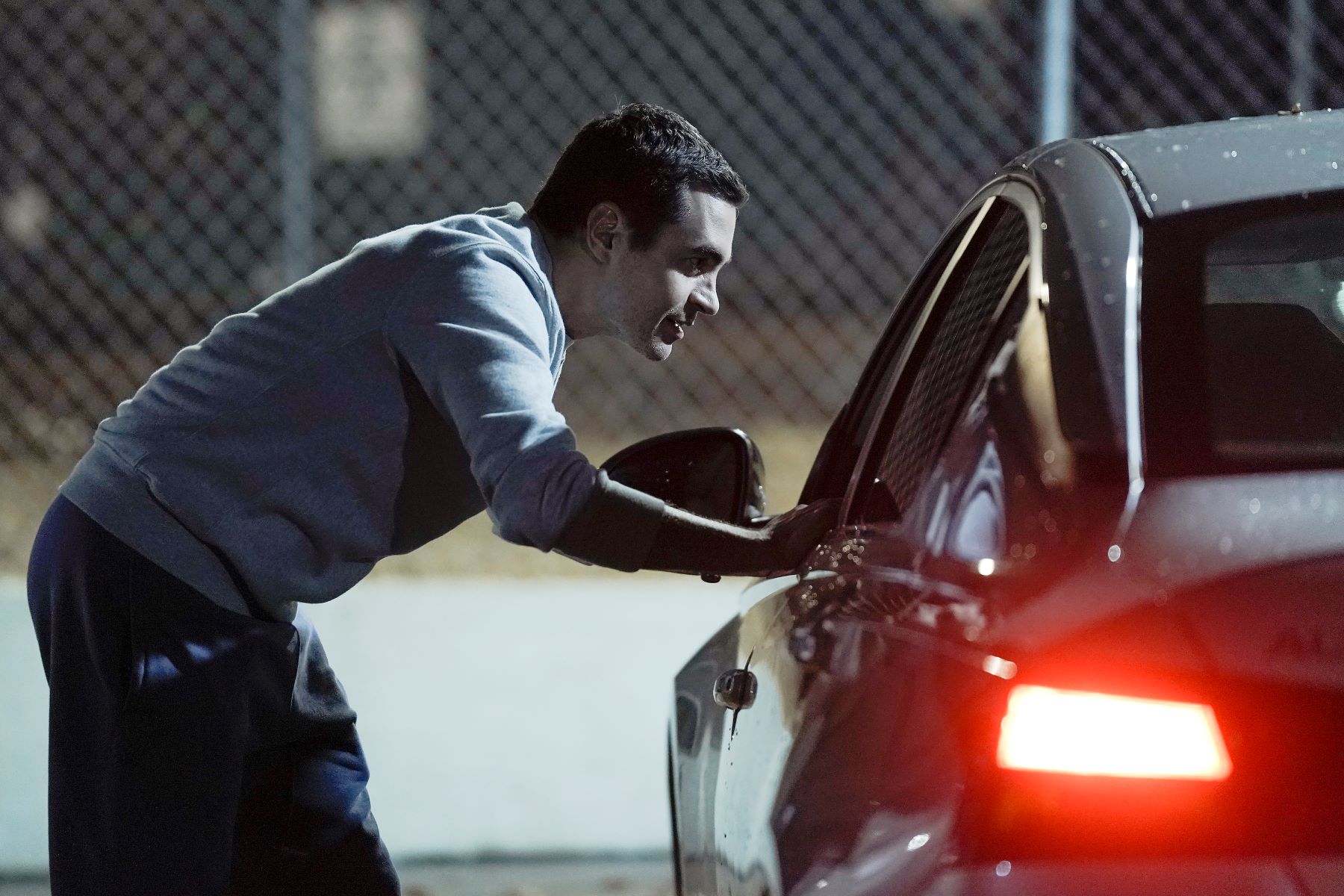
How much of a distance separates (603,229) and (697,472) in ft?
1.26

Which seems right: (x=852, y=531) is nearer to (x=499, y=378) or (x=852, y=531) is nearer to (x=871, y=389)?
(x=499, y=378)

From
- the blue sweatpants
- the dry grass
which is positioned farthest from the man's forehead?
the dry grass

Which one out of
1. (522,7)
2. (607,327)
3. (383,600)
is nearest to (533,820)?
(383,600)

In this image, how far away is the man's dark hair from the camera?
2584 mm

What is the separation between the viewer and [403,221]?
51.8ft

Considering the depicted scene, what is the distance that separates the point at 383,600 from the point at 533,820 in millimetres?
752

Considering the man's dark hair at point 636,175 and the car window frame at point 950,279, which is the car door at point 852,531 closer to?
the car window frame at point 950,279

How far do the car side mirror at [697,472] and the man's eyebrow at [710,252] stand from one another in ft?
0.86

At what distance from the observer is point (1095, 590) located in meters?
1.40

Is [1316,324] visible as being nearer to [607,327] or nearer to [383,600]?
[607,327]

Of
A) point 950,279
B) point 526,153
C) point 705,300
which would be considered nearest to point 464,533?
point 526,153

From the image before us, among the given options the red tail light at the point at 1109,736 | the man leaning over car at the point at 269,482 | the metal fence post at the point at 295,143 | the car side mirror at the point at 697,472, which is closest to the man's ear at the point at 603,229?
the man leaning over car at the point at 269,482

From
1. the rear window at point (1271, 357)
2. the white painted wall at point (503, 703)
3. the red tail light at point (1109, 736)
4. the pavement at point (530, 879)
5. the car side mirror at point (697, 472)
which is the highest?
the rear window at point (1271, 357)

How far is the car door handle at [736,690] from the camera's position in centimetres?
226
